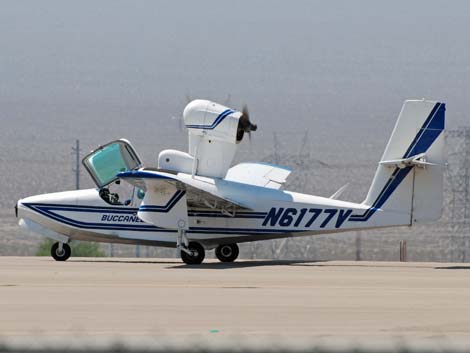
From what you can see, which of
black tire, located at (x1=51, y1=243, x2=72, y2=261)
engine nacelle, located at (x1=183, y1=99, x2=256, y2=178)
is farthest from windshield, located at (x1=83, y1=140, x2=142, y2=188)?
black tire, located at (x1=51, y1=243, x2=72, y2=261)

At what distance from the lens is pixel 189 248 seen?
3262 cm

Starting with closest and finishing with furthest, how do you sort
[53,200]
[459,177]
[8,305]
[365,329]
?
[365,329] < [8,305] < [53,200] < [459,177]

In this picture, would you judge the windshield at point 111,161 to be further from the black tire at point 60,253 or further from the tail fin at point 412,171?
the tail fin at point 412,171

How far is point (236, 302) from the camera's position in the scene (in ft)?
63.2

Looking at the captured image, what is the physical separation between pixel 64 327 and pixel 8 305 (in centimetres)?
333

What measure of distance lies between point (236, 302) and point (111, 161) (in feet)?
51.2

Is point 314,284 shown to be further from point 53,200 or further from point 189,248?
point 53,200

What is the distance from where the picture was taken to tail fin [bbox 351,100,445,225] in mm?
30844

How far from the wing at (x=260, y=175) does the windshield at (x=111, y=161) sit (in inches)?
140

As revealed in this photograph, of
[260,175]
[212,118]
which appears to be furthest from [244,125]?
[260,175]

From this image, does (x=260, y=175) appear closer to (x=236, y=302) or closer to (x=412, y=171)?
(x=412, y=171)

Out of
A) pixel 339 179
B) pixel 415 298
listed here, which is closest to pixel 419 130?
pixel 415 298

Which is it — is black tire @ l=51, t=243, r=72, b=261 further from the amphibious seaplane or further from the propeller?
the propeller

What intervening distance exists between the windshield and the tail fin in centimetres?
715
